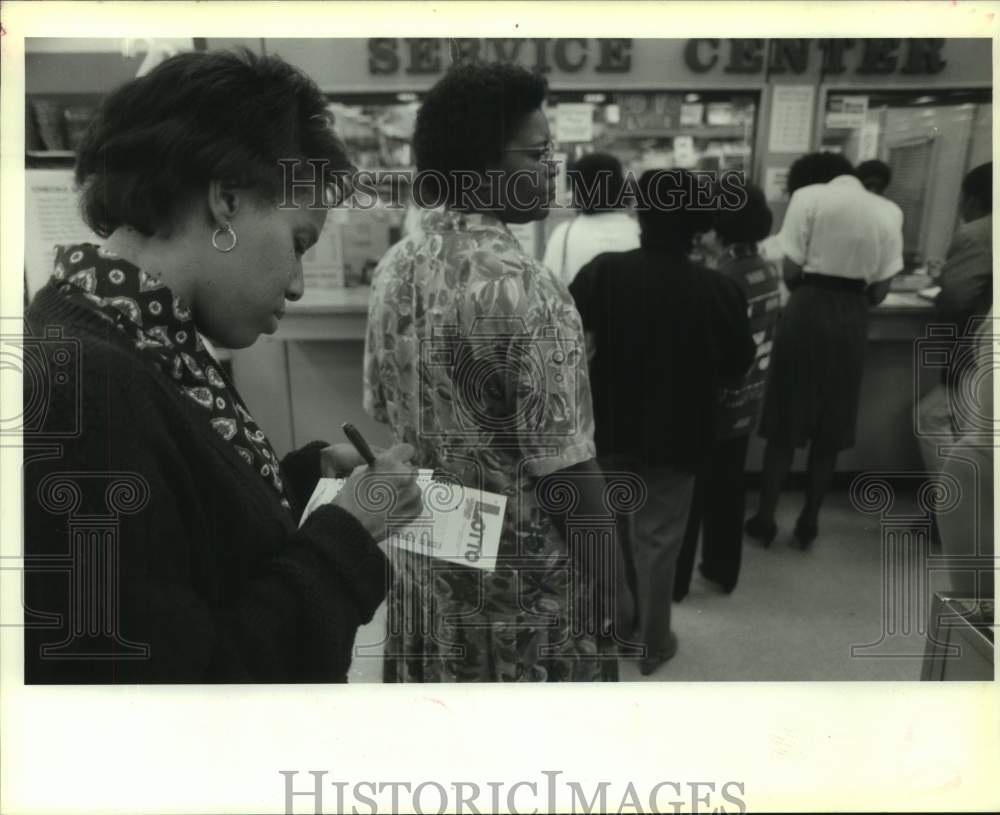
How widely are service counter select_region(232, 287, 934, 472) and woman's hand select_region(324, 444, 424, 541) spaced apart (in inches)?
9.8

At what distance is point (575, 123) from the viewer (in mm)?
1438

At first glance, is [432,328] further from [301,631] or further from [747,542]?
[747,542]

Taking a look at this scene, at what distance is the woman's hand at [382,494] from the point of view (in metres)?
0.89

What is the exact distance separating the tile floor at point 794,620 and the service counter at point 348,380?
0.43 feet

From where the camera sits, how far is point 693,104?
1.43 metres

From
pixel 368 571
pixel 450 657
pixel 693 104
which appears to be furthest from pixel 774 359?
pixel 368 571

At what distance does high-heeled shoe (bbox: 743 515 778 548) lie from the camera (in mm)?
1786

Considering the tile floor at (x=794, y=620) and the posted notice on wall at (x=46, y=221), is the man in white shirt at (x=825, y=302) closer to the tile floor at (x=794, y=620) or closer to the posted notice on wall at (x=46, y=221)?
the tile floor at (x=794, y=620)

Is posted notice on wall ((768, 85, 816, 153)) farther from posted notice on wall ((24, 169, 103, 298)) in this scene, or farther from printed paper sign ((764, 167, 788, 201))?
posted notice on wall ((24, 169, 103, 298))

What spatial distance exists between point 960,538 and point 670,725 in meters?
0.55
